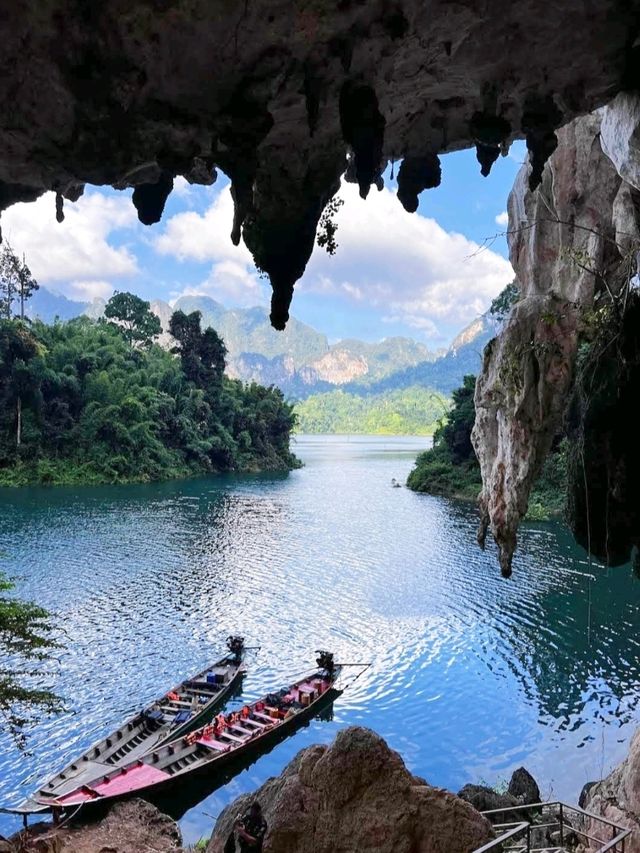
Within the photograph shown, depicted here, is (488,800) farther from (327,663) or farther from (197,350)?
(197,350)

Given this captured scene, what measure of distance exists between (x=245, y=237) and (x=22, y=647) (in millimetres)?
5793

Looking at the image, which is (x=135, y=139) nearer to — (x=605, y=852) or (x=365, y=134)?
(x=365, y=134)

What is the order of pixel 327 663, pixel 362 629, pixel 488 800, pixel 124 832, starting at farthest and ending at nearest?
1. pixel 362 629
2. pixel 327 663
3. pixel 124 832
4. pixel 488 800

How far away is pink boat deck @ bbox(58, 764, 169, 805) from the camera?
33.6ft

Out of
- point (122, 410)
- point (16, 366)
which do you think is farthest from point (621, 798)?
point (122, 410)

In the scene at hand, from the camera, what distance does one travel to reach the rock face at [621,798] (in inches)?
272

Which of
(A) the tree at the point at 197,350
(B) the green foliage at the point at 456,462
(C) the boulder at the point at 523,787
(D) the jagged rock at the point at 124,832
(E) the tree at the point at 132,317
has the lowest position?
(D) the jagged rock at the point at 124,832

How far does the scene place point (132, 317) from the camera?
65125 millimetres

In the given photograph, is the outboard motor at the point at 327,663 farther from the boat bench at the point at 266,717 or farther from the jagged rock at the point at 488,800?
the jagged rock at the point at 488,800

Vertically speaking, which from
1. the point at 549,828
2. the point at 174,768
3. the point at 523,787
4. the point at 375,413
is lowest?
the point at 174,768

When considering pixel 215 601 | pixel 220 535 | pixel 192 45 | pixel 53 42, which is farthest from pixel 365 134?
pixel 220 535

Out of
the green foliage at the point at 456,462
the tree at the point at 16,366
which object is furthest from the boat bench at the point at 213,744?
the tree at the point at 16,366

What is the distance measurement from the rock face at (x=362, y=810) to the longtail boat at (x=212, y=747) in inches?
178

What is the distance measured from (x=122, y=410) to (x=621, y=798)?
1804 inches
